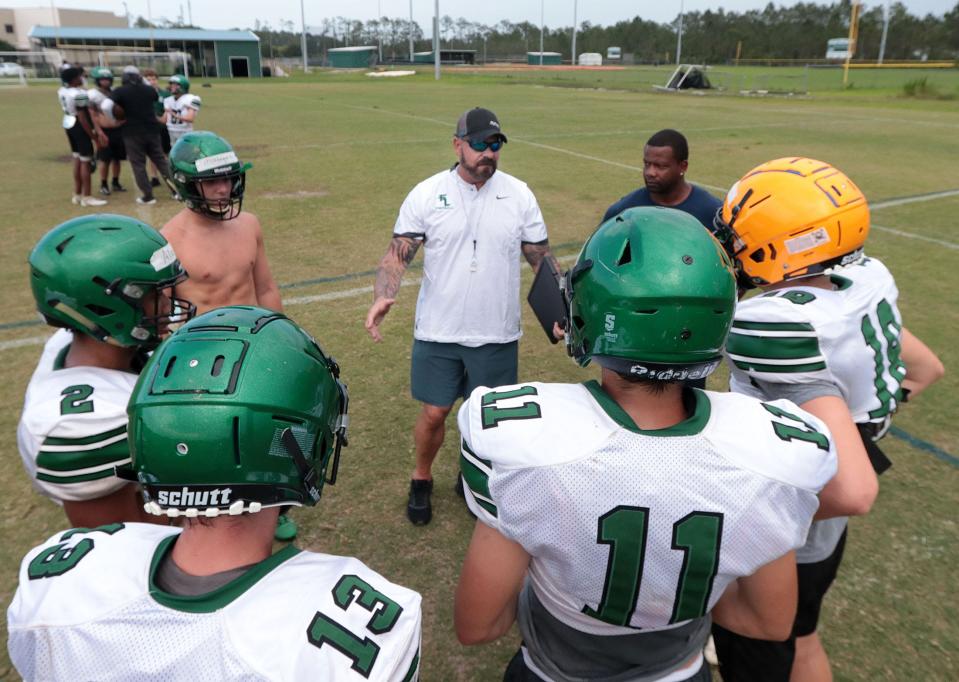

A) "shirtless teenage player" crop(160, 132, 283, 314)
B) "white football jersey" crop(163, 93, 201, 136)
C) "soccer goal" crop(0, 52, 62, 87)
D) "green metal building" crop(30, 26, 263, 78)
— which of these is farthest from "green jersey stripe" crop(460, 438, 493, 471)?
"green metal building" crop(30, 26, 263, 78)

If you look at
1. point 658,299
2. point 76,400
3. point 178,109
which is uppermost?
point 178,109

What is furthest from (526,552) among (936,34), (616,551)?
(936,34)

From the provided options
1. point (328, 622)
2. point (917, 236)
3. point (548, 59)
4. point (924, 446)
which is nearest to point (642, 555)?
point (328, 622)

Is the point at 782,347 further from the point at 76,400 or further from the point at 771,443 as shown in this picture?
the point at 76,400

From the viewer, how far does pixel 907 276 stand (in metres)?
7.55

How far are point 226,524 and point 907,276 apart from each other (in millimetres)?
8220

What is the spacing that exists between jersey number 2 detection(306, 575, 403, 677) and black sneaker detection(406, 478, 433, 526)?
2.53 metres

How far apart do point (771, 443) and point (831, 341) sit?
0.78m

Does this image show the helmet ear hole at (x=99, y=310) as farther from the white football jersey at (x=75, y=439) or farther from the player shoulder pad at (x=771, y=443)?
the player shoulder pad at (x=771, y=443)

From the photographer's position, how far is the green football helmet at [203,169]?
386 cm

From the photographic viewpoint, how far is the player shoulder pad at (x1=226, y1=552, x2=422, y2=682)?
1.28 meters

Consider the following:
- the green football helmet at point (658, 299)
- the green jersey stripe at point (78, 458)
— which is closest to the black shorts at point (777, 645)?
the green football helmet at point (658, 299)

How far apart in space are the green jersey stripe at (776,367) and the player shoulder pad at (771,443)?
0.49 m

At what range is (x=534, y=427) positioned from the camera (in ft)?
4.93
